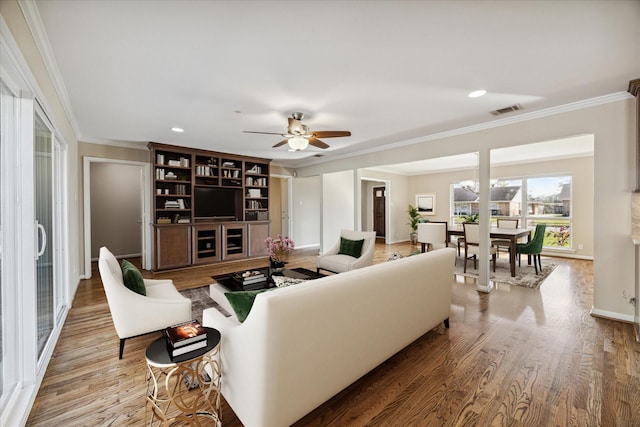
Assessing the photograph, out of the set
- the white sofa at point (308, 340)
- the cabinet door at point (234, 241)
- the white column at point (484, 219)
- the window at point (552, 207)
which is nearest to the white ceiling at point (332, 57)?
the white column at point (484, 219)

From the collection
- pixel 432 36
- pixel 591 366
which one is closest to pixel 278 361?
pixel 432 36

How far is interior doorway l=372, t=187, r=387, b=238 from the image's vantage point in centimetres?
981

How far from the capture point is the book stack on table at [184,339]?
1397mm

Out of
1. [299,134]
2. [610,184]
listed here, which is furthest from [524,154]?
[299,134]

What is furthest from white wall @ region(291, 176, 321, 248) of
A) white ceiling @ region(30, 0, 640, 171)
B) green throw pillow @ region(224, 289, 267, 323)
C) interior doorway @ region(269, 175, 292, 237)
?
green throw pillow @ region(224, 289, 267, 323)

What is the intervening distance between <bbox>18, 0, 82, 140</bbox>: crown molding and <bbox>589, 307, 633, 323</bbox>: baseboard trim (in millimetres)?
5586

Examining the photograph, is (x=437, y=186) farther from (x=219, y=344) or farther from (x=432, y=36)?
(x=219, y=344)

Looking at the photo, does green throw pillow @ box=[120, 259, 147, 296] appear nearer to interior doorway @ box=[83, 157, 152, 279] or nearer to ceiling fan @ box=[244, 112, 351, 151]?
ceiling fan @ box=[244, 112, 351, 151]

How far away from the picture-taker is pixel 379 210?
9961 millimetres

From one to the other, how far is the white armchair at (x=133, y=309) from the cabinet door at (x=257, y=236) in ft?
13.6

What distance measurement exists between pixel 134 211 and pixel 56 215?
4.04m

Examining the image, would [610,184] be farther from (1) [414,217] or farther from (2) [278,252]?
(1) [414,217]

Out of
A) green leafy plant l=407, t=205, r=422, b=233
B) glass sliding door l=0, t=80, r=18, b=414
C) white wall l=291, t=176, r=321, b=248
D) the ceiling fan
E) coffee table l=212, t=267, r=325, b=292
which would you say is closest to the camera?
glass sliding door l=0, t=80, r=18, b=414

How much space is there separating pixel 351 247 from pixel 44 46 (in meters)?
3.99
